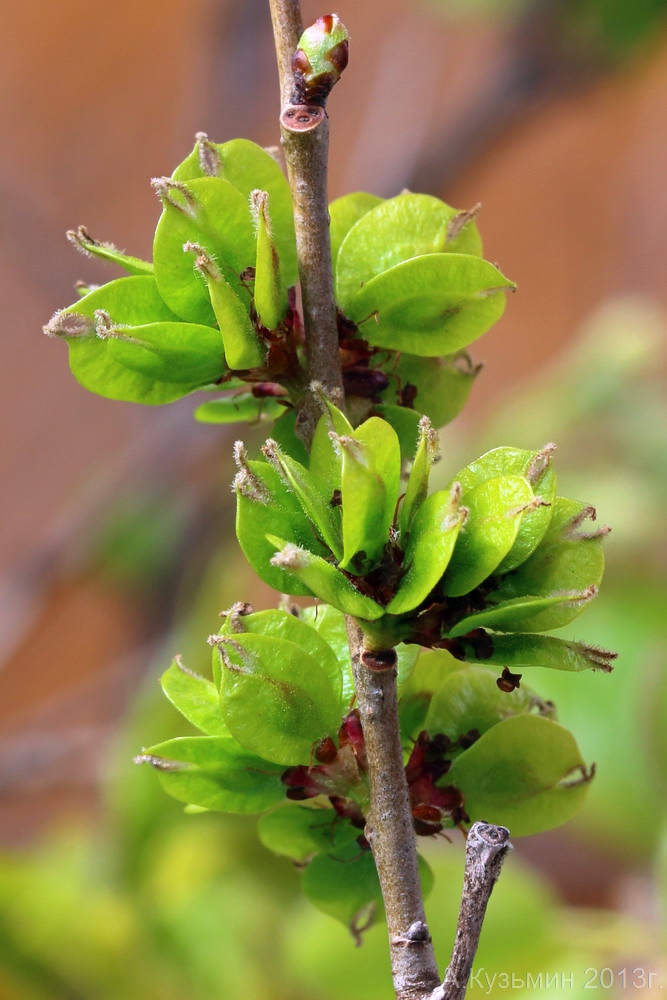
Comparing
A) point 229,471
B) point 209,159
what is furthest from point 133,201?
point 209,159

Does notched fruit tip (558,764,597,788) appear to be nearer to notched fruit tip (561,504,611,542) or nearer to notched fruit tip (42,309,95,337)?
notched fruit tip (561,504,611,542)

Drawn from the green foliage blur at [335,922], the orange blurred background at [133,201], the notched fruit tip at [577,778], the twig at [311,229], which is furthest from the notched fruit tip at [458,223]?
the orange blurred background at [133,201]

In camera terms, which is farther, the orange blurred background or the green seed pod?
the orange blurred background

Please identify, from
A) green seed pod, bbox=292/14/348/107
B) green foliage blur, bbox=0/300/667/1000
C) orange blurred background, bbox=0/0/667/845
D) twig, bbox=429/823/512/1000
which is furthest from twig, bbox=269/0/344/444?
orange blurred background, bbox=0/0/667/845

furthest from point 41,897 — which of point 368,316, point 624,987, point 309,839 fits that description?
point 368,316

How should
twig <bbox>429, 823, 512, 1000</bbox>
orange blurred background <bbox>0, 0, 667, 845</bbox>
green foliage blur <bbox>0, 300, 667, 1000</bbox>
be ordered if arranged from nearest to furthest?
twig <bbox>429, 823, 512, 1000</bbox>, green foliage blur <bbox>0, 300, 667, 1000</bbox>, orange blurred background <bbox>0, 0, 667, 845</bbox>

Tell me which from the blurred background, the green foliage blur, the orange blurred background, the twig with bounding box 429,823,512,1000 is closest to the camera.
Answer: the twig with bounding box 429,823,512,1000

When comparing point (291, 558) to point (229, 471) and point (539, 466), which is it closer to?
point (539, 466)

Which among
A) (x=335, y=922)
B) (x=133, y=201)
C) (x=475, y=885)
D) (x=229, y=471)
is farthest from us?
(x=133, y=201)
